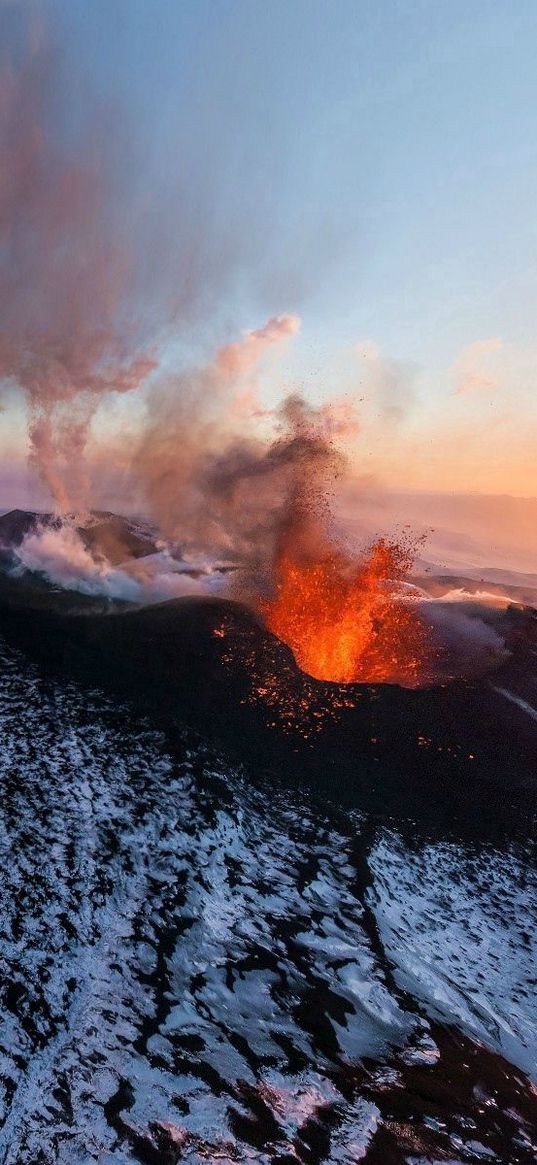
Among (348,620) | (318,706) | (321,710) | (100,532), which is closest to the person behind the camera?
(321,710)

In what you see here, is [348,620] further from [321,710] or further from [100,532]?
[100,532]

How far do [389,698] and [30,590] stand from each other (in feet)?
110

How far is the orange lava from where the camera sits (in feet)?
126

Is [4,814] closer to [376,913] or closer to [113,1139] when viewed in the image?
[113,1139]

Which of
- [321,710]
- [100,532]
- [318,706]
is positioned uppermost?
[100,532]

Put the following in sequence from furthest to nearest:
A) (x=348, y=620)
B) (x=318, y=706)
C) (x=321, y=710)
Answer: (x=348, y=620) → (x=318, y=706) → (x=321, y=710)

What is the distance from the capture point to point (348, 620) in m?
43.5

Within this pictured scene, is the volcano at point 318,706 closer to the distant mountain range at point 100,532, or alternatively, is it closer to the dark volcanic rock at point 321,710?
the dark volcanic rock at point 321,710

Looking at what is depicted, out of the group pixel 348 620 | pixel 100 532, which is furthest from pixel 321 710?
pixel 100 532

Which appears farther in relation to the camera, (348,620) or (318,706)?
(348,620)

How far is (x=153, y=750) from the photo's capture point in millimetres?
25078

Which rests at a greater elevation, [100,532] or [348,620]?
[100,532]

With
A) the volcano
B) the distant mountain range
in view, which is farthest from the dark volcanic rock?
the distant mountain range

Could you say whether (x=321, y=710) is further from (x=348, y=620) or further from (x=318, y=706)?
(x=348, y=620)
